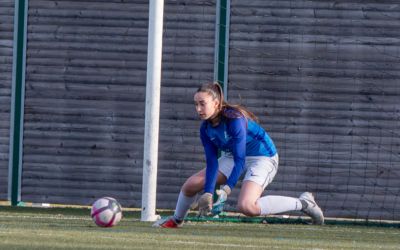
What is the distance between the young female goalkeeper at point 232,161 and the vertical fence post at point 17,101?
4.24 meters

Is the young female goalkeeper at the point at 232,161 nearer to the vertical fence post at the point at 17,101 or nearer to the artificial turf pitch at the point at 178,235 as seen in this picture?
the artificial turf pitch at the point at 178,235

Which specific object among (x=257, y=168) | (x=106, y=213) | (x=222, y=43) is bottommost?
(x=106, y=213)

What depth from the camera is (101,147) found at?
15.7 metres

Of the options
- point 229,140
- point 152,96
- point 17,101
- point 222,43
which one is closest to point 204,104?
point 229,140

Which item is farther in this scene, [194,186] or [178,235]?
[194,186]

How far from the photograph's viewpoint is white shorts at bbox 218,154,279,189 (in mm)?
11570

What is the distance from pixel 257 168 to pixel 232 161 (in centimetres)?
26

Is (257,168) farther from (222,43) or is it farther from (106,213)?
(222,43)

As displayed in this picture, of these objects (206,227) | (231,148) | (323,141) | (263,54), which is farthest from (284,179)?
(231,148)

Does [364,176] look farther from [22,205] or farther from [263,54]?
[22,205]

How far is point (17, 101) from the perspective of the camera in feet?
51.9

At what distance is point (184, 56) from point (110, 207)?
484 centimetres

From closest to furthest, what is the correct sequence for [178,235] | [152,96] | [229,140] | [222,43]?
[178,235]
[229,140]
[152,96]
[222,43]

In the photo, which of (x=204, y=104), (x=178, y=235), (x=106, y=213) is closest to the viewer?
(x=178, y=235)
